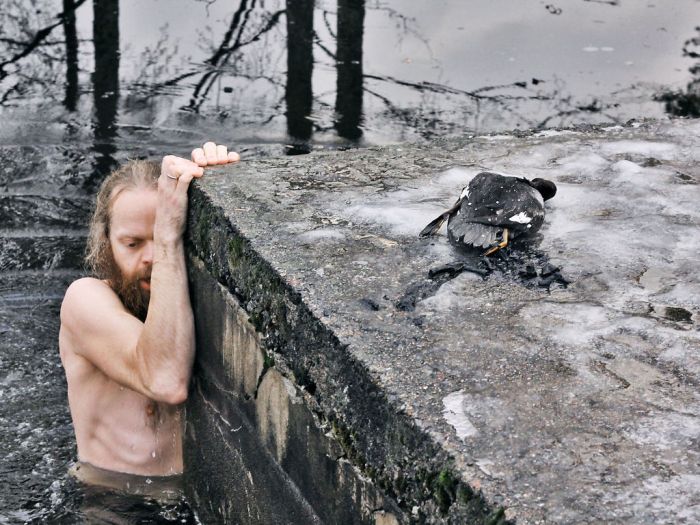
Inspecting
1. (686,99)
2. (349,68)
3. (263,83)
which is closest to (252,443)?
(263,83)

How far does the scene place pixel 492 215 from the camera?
2.75 meters

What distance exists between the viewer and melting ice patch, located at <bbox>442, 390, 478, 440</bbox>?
189 cm

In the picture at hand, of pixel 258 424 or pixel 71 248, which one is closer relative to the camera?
pixel 258 424

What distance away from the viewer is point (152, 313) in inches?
125

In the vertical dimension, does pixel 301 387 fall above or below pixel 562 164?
below

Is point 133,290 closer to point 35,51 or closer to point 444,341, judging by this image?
point 444,341

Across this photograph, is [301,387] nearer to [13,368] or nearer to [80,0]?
[13,368]

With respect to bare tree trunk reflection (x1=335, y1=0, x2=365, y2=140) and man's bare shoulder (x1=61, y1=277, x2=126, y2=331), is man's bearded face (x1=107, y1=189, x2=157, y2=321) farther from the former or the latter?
bare tree trunk reflection (x1=335, y1=0, x2=365, y2=140)

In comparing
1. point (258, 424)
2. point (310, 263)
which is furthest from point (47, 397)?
point (310, 263)

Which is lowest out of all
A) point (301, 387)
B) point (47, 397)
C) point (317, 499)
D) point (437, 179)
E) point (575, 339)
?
point (47, 397)

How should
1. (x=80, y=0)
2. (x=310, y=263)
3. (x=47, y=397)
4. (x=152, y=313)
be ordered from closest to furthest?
(x=310, y=263)
(x=152, y=313)
(x=47, y=397)
(x=80, y=0)

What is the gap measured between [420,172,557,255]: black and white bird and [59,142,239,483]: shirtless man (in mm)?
881

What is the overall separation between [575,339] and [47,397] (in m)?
2.92

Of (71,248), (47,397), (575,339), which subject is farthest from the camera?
(71,248)
